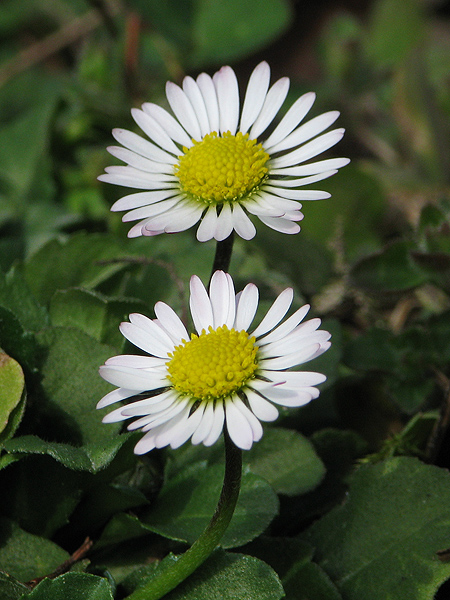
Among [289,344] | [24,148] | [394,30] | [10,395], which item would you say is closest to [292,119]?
[289,344]

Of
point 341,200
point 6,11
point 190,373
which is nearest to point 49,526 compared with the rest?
point 190,373

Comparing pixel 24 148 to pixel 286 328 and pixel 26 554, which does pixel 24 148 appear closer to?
pixel 26 554

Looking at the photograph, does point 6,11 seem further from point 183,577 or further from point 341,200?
point 183,577

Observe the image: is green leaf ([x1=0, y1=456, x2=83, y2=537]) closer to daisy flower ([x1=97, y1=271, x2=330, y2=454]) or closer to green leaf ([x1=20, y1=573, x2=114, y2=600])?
green leaf ([x1=20, y1=573, x2=114, y2=600])

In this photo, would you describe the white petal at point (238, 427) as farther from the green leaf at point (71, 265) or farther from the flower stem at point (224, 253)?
the green leaf at point (71, 265)

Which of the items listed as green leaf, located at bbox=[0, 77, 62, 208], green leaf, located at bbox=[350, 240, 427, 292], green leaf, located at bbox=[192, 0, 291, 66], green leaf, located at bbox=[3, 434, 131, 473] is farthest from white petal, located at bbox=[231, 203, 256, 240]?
green leaf, located at bbox=[192, 0, 291, 66]
